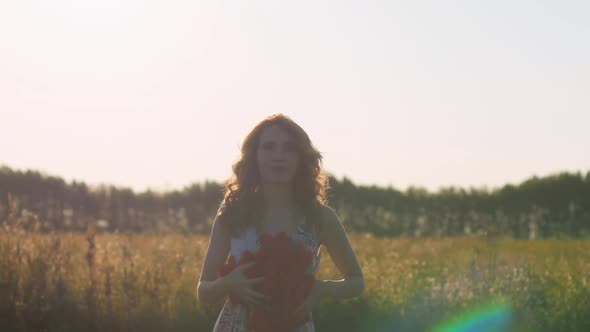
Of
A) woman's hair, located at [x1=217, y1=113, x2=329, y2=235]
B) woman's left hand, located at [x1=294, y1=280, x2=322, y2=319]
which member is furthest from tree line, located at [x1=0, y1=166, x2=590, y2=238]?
woman's left hand, located at [x1=294, y1=280, x2=322, y2=319]

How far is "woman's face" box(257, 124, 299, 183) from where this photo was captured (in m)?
3.44

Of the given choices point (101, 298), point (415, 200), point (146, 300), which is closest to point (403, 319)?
point (146, 300)

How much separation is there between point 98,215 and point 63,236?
1486 centimetres

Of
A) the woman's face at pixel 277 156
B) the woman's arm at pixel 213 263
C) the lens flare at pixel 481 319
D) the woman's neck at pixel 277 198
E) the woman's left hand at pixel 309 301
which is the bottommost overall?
the lens flare at pixel 481 319

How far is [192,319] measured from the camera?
8203mm

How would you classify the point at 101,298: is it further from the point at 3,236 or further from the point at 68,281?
the point at 3,236

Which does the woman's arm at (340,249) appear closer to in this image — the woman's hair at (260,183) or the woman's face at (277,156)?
the woman's hair at (260,183)

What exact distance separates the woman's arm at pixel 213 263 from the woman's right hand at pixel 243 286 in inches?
4.6

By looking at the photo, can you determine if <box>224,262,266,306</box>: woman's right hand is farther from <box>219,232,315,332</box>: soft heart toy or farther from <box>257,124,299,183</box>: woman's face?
<box>257,124,299,183</box>: woman's face

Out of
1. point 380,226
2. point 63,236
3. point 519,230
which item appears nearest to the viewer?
point 63,236

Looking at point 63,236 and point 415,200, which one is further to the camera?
point 415,200

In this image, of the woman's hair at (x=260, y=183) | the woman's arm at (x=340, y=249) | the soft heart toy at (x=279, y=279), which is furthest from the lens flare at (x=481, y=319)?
the soft heart toy at (x=279, y=279)

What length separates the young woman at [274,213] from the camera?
3.37m

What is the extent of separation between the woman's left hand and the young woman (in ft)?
0.06
